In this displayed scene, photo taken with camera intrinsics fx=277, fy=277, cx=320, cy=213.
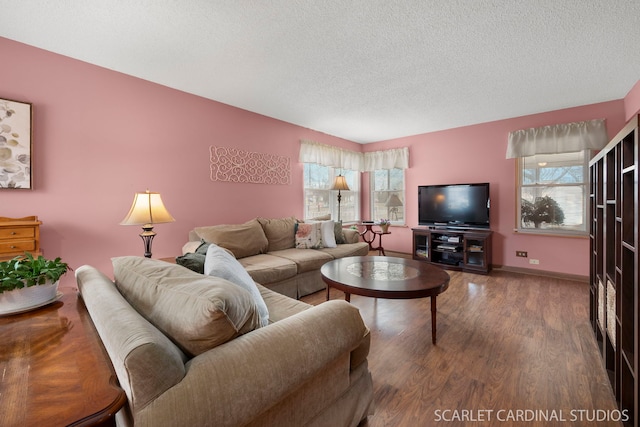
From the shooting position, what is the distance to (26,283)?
109 cm

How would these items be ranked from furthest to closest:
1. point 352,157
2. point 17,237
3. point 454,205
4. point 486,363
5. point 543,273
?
point 352,157
point 454,205
point 543,273
point 17,237
point 486,363

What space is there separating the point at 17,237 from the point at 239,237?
1.72 metres

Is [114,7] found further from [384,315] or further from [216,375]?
[384,315]

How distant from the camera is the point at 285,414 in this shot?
99cm

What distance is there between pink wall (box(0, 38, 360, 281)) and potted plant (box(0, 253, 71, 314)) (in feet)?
5.64

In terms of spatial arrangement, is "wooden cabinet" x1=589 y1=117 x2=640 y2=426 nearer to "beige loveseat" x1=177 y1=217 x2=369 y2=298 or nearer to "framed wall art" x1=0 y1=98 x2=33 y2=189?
"beige loveseat" x1=177 y1=217 x2=369 y2=298

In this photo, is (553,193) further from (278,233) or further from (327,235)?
(278,233)

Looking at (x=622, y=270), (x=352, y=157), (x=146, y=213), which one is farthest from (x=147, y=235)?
(x=352, y=157)

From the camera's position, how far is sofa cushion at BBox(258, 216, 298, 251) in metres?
3.54

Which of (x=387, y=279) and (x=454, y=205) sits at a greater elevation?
(x=454, y=205)

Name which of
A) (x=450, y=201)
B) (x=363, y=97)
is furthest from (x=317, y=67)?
(x=450, y=201)

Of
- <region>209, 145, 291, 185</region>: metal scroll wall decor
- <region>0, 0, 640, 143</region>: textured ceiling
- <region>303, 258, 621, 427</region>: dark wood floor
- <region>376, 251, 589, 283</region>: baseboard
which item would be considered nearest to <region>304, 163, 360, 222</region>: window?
<region>209, 145, 291, 185</region>: metal scroll wall decor

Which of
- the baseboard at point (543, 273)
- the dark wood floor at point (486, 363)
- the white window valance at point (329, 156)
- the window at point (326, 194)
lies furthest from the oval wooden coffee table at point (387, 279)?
the baseboard at point (543, 273)

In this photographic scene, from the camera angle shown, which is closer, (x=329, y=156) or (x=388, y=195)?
(x=329, y=156)
